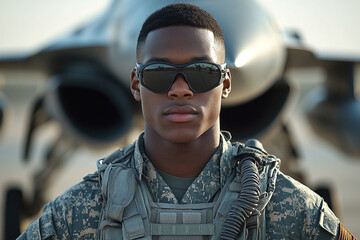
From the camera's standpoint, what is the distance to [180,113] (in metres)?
1.56

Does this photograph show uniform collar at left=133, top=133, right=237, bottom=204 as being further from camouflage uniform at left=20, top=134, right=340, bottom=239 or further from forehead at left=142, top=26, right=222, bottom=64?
forehead at left=142, top=26, right=222, bottom=64

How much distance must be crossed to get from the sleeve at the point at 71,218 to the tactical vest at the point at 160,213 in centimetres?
4

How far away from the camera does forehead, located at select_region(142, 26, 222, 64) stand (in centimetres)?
155

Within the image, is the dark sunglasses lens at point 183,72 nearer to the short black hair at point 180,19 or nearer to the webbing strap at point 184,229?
the short black hair at point 180,19

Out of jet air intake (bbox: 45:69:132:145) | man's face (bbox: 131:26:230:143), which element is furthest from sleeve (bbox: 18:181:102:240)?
jet air intake (bbox: 45:69:132:145)

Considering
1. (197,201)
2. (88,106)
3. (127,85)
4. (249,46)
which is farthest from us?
(88,106)

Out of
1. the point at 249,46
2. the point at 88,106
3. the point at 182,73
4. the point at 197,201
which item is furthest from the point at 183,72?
the point at 88,106

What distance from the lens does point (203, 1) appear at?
332 centimetres

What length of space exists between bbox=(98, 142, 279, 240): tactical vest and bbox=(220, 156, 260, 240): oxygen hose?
1.1 inches

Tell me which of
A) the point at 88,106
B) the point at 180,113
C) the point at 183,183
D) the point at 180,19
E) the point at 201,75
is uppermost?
the point at 88,106

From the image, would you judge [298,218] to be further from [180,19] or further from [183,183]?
[180,19]

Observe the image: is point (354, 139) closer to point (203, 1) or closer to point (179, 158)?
point (203, 1)

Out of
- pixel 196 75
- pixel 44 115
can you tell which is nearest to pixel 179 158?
pixel 196 75

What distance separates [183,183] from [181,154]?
89mm
